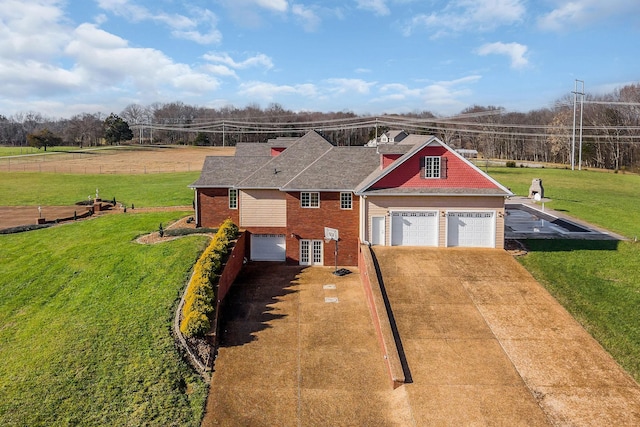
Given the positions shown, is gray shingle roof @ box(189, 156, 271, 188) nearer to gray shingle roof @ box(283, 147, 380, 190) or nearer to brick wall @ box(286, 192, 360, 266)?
gray shingle roof @ box(283, 147, 380, 190)

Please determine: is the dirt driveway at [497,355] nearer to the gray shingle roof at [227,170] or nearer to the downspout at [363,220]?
the downspout at [363,220]

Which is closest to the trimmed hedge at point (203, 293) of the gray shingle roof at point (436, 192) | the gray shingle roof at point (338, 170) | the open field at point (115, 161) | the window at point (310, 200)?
the window at point (310, 200)

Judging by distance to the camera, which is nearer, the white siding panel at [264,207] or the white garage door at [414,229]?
the white garage door at [414,229]

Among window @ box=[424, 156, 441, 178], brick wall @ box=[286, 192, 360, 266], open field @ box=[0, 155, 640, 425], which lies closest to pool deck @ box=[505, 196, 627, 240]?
open field @ box=[0, 155, 640, 425]

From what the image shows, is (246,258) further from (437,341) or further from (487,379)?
(487,379)

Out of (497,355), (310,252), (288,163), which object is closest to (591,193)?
(288,163)

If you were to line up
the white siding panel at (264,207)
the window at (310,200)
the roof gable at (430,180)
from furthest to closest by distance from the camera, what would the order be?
the white siding panel at (264,207) → the window at (310,200) → the roof gable at (430,180)

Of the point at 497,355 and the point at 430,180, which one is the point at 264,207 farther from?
the point at 497,355
